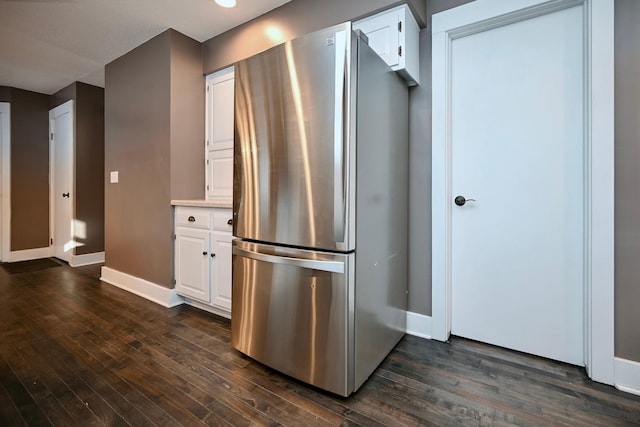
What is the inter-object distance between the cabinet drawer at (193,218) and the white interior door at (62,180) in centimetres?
252

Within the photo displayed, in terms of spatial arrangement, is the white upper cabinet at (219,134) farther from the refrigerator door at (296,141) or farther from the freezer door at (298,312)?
the freezer door at (298,312)

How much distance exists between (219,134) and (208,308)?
1.54m

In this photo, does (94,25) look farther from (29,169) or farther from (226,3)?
(29,169)

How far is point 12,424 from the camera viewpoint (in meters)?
1.21

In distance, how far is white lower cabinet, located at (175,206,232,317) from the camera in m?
2.18

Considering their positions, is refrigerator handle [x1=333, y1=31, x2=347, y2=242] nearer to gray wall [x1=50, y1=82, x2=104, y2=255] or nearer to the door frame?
the door frame

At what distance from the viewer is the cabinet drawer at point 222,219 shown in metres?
2.15

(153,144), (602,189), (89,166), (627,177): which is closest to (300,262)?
(602,189)

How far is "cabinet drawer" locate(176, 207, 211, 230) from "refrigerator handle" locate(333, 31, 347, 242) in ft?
4.40

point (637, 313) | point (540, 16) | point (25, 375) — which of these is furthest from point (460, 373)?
point (25, 375)

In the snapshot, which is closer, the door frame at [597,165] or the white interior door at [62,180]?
the door frame at [597,165]

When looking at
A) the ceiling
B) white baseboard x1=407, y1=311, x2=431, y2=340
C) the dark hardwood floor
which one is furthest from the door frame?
the ceiling

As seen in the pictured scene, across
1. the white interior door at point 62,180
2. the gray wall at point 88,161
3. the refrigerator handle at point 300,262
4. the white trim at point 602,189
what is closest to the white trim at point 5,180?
the white interior door at point 62,180

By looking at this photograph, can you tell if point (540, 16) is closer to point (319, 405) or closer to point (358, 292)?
point (358, 292)
